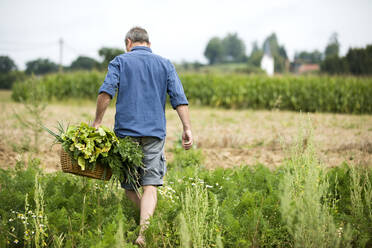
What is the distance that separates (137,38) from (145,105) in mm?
687

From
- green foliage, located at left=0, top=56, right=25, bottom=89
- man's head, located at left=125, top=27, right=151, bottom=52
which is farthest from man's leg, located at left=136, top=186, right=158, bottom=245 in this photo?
green foliage, located at left=0, top=56, right=25, bottom=89

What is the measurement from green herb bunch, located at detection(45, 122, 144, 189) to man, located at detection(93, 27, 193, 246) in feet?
0.39

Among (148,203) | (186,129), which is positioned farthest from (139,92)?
(148,203)

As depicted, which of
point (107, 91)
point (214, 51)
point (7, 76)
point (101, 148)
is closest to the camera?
point (101, 148)

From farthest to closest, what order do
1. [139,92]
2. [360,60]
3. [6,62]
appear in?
1. [6,62]
2. [360,60]
3. [139,92]

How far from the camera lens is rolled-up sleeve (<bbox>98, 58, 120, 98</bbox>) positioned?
2885 mm

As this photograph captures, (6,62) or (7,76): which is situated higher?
(6,62)

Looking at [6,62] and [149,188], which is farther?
[6,62]

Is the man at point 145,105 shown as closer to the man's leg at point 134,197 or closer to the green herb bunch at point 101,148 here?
the man's leg at point 134,197

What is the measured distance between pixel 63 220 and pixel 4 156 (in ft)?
11.7

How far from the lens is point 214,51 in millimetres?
92062

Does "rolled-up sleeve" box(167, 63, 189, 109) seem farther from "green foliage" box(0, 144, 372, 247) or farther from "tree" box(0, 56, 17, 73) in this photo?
"tree" box(0, 56, 17, 73)

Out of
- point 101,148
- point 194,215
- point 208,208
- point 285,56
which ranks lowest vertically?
point 208,208

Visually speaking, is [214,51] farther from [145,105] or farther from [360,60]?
[145,105]
